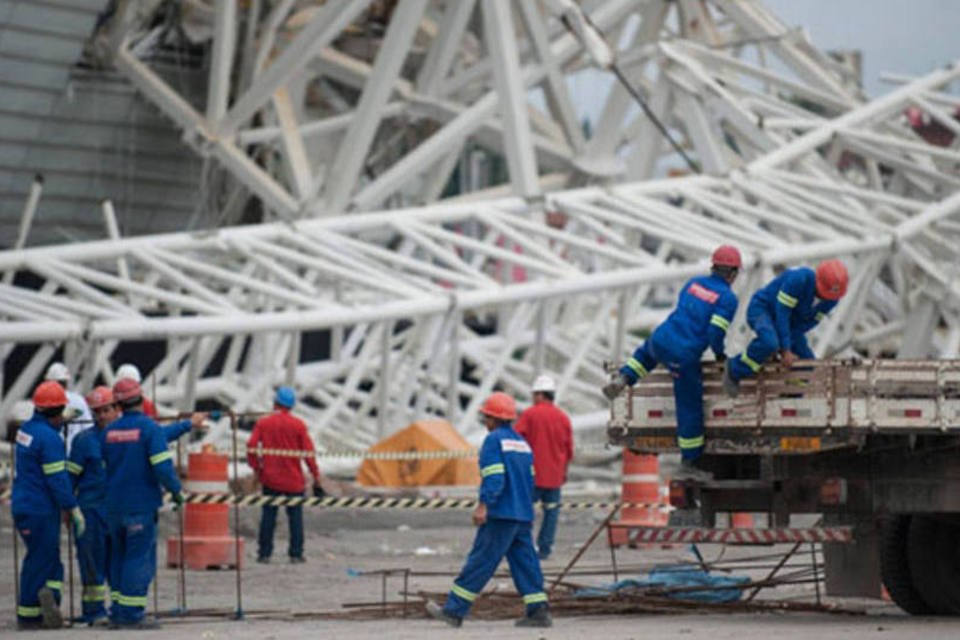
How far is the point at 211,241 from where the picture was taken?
29172 millimetres

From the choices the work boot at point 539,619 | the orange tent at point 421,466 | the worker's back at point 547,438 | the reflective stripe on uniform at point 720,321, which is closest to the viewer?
the work boot at point 539,619

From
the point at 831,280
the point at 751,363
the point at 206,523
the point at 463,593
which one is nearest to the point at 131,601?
the point at 463,593

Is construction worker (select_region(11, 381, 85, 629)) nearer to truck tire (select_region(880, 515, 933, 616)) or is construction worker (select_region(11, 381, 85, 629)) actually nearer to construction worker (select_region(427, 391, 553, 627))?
construction worker (select_region(427, 391, 553, 627))

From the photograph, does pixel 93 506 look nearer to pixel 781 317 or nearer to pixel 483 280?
pixel 781 317

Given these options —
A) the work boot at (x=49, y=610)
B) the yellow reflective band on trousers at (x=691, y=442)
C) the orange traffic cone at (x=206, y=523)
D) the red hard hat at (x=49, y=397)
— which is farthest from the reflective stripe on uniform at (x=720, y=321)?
the orange traffic cone at (x=206, y=523)

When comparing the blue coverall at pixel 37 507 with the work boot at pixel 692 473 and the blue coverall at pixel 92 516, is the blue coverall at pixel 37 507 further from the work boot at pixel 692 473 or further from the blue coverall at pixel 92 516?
the work boot at pixel 692 473

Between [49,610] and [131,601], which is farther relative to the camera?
[49,610]

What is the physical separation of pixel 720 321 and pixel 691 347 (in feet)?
1.20

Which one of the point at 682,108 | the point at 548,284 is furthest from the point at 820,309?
the point at 682,108

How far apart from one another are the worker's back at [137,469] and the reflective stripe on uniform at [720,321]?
11.8 feet

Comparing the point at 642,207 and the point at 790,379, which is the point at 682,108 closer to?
the point at 642,207

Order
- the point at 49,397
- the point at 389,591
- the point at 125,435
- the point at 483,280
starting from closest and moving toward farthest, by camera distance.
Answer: the point at 125,435 < the point at 49,397 < the point at 389,591 < the point at 483,280

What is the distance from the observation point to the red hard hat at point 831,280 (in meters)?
16.2

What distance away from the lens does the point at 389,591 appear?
1925cm
